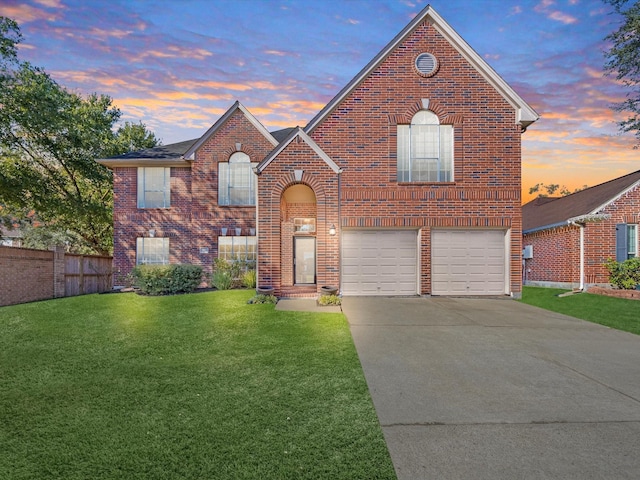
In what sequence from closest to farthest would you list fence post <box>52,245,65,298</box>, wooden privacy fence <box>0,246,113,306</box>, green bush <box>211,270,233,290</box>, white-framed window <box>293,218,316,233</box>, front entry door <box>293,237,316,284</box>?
1. wooden privacy fence <box>0,246,113,306</box>
2. fence post <box>52,245,65,298</box>
3. green bush <box>211,270,233,290</box>
4. white-framed window <box>293,218,316,233</box>
5. front entry door <box>293,237,316,284</box>

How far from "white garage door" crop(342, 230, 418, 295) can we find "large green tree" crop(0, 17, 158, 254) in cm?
1627

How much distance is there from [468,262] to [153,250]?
14236 mm

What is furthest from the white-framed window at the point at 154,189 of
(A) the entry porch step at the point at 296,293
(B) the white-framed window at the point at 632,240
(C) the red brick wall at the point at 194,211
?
(B) the white-framed window at the point at 632,240

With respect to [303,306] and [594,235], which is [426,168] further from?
[594,235]

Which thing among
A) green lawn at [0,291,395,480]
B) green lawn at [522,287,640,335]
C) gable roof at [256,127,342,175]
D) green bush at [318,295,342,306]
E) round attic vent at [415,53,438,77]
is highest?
round attic vent at [415,53,438,77]

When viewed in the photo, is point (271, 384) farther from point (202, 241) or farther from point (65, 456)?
point (202, 241)

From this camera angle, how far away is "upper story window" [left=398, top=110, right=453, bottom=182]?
555 inches

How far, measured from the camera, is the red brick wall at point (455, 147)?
546 inches

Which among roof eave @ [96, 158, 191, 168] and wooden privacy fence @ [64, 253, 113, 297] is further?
roof eave @ [96, 158, 191, 168]

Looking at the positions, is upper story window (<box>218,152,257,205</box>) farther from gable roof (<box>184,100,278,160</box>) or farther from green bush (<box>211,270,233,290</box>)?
green bush (<box>211,270,233,290</box>)

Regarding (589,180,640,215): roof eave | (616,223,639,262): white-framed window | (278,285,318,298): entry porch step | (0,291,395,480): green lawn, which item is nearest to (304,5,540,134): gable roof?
(589,180,640,215): roof eave

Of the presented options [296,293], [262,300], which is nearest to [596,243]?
[296,293]

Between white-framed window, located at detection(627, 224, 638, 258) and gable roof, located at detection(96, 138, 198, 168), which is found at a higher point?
gable roof, located at detection(96, 138, 198, 168)

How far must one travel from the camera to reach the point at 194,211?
17.6 m
